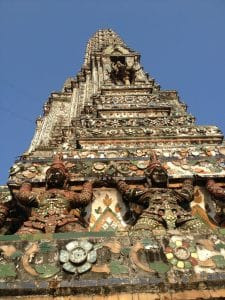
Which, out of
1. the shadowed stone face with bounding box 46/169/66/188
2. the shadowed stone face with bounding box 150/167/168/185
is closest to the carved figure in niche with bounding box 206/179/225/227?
the shadowed stone face with bounding box 150/167/168/185

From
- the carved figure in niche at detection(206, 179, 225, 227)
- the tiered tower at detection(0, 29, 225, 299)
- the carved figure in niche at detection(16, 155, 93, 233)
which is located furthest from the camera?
the carved figure in niche at detection(206, 179, 225, 227)

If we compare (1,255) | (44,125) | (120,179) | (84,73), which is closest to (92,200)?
(120,179)

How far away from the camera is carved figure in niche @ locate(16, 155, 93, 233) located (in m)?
5.35

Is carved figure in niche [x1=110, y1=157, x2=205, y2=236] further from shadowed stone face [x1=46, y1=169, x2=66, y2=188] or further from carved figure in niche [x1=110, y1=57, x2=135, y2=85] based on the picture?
carved figure in niche [x1=110, y1=57, x2=135, y2=85]

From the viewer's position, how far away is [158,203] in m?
5.91

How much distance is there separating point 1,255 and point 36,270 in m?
0.48

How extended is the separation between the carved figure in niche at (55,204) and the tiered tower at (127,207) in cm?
3

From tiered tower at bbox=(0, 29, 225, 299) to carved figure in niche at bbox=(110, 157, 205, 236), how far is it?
16mm

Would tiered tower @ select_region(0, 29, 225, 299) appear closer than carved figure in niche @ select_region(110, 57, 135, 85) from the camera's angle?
Yes

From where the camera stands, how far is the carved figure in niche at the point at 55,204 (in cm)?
535

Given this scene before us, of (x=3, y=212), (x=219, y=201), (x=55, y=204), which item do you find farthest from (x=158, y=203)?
(x=3, y=212)

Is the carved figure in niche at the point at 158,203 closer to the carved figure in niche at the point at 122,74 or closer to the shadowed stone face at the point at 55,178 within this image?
the shadowed stone face at the point at 55,178

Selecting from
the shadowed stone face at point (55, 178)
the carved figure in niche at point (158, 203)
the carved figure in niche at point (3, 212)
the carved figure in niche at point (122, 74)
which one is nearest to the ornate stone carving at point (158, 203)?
the carved figure in niche at point (158, 203)

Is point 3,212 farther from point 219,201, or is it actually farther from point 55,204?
point 219,201
